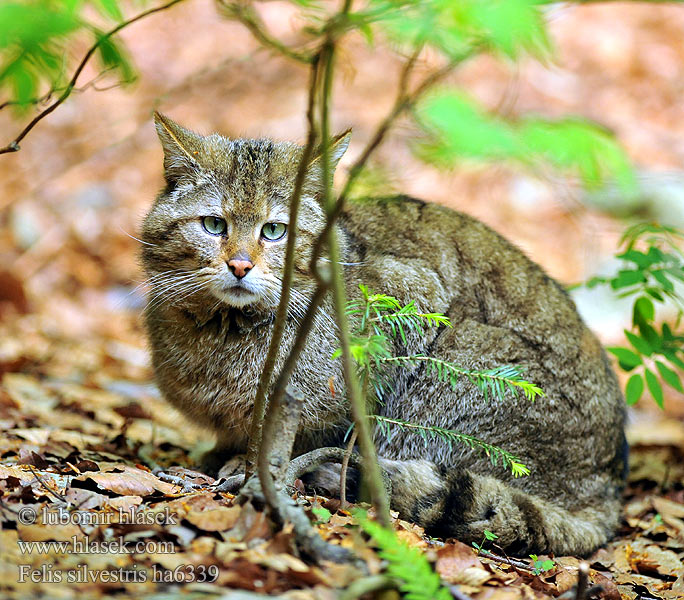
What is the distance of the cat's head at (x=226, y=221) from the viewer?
12.2 ft

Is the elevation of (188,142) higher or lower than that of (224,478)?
higher

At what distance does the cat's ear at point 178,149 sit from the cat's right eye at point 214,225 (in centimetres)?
31

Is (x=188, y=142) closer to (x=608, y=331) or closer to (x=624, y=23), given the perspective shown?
(x=608, y=331)

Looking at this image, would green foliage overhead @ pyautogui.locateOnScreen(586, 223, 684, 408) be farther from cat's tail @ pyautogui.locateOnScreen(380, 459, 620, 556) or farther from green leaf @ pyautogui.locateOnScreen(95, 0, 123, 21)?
green leaf @ pyautogui.locateOnScreen(95, 0, 123, 21)

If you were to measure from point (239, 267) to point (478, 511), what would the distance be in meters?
1.67

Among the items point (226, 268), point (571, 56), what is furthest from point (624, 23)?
point (226, 268)

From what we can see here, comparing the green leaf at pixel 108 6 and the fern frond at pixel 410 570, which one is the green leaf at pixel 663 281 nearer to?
the fern frond at pixel 410 570

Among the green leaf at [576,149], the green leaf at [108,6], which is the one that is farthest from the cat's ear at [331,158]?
the green leaf at [576,149]

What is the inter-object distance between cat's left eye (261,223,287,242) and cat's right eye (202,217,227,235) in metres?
0.21

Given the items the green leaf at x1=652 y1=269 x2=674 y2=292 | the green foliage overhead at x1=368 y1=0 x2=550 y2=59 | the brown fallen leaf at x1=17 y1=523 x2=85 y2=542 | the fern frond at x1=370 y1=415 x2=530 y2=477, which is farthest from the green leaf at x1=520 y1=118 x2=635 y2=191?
the green leaf at x1=652 y1=269 x2=674 y2=292

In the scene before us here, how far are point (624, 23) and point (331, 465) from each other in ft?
35.0

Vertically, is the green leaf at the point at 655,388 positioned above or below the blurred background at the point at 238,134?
below

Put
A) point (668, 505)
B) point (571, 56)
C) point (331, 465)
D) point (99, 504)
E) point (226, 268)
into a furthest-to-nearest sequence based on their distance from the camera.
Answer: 1. point (571, 56)
2. point (668, 505)
3. point (331, 465)
4. point (226, 268)
5. point (99, 504)

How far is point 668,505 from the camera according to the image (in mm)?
4762
